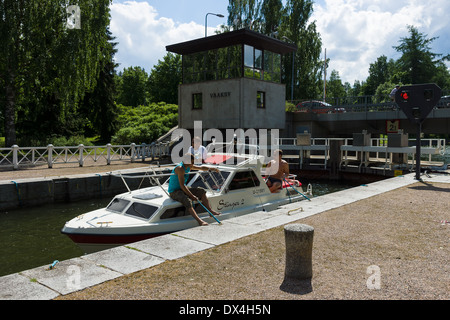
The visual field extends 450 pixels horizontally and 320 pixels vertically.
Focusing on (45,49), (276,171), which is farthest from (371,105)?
(45,49)

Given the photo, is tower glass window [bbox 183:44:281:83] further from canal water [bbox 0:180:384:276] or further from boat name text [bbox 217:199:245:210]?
boat name text [bbox 217:199:245:210]

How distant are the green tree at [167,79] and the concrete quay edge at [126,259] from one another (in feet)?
187

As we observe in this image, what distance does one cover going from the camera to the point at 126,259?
5.87 m

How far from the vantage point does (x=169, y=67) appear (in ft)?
215

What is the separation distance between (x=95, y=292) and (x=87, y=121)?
43325 millimetres

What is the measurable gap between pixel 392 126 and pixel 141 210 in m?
27.5

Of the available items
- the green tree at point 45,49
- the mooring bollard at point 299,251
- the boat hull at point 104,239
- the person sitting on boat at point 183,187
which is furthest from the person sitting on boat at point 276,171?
the green tree at point 45,49

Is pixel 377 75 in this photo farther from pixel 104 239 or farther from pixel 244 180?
pixel 104 239

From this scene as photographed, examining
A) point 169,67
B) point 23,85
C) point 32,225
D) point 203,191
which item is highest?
point 169,67

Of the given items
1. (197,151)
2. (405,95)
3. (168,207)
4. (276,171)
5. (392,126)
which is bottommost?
→ (168,207)

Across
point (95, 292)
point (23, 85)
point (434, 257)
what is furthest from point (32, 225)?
point (23, 85)

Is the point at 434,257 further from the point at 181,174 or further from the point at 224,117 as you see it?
the point at 224,117

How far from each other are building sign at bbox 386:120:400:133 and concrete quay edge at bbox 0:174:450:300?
78.6ft

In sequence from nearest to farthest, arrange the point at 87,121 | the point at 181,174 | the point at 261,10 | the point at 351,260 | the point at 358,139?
the point at 351,260, the point at 181,174, the point at 358,139, the point at 87,121, the point at 261,10
